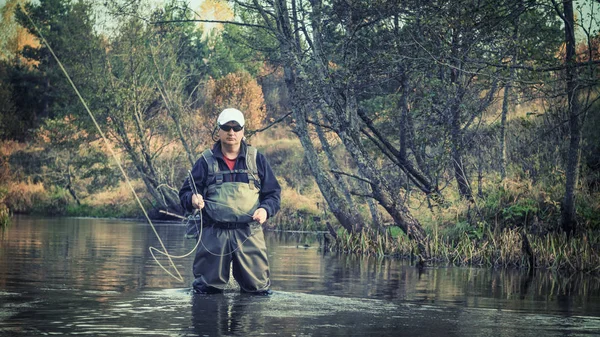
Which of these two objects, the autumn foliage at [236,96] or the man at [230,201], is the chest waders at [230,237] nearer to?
the man at [230,201]

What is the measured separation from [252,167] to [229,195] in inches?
14.3

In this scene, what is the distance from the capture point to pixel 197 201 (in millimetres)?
8703

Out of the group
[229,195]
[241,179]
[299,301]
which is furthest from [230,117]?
[299,301]

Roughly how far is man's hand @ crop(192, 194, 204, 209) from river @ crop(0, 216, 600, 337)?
3.13 feet

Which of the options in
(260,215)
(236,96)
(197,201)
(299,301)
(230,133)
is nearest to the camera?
(197,201)

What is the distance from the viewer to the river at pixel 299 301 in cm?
785

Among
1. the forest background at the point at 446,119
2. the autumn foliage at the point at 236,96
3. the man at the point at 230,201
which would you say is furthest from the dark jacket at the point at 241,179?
the autumn foliage at the point at 236,96

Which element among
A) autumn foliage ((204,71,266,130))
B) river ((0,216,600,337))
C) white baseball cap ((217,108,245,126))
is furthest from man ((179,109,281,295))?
autumn foliage ((204,71,266,130))

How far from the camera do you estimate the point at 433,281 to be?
13.6 metres

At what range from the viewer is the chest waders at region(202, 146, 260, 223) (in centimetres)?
902

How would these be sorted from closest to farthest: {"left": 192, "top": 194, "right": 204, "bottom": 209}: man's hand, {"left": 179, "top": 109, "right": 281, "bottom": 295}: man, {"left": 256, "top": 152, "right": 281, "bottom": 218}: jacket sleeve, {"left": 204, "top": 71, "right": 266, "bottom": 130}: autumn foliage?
{"left": 192, "top": 194, "right": 204, "bottom": 209}: man's hand → {"left": 179, "top": 109, "right": 281, "bottom": 295}: man → {"left": 256, "top": 152, "right": 281, "bottom": 218}: jacket sleeve → {"left": 204, "top": 71, "right": 266, "bottom": 130}: autumn foliage

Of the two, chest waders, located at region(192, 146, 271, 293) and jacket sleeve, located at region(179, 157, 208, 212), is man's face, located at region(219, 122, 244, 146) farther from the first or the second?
jacket sleeve, located at region(179, 157, 208, 212)

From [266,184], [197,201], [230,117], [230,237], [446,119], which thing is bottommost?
[230,237]

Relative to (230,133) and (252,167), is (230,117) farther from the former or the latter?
(252,167)
